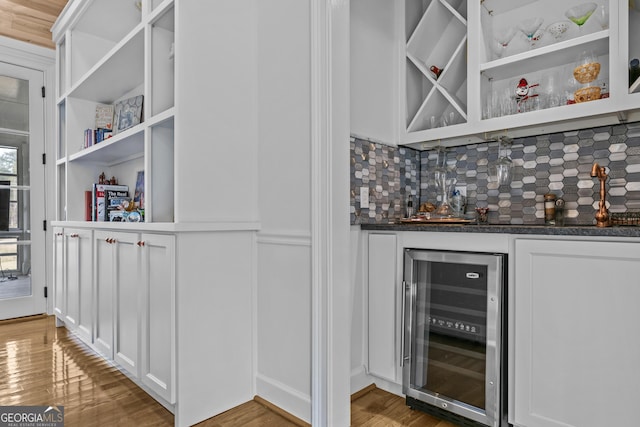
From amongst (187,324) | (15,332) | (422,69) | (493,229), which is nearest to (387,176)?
(422,69)

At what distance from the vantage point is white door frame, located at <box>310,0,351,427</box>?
5.57 ft

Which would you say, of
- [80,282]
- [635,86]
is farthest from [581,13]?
[80,282]

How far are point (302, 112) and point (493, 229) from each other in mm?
987

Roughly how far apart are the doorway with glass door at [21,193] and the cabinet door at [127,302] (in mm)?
2049

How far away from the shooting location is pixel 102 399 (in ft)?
6.56

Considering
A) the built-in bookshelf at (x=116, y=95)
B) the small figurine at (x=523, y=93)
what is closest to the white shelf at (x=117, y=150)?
the built-in bookshelf at (x=116, y=95)

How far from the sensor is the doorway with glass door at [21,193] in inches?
137

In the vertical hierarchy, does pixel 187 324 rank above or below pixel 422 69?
below

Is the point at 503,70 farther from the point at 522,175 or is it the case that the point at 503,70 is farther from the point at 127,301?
the point at 127,301

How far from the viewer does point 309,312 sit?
1765mm

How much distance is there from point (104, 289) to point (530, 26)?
2.88 m

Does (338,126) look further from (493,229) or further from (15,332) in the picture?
(15,332)

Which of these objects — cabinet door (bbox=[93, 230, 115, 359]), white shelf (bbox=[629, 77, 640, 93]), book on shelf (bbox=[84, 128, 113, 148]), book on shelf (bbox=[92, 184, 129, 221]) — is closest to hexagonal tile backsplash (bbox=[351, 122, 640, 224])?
white shelf (bbox=[629, 77, 640, 93])

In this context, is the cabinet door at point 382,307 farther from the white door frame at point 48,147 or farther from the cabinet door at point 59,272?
the white door frame at point 48,147
